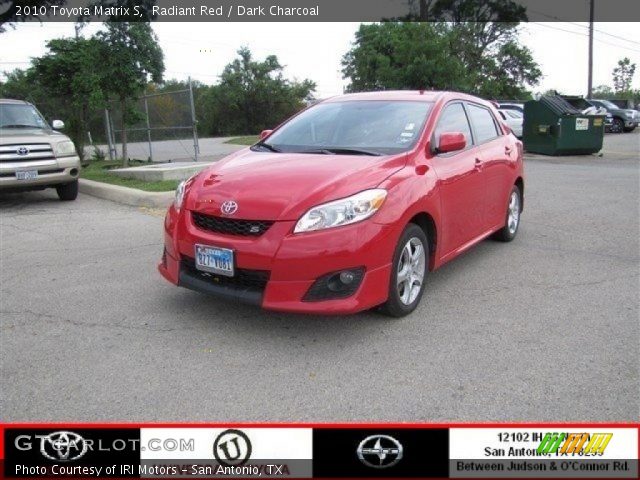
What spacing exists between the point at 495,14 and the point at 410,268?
49427mm

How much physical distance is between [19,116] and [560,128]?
13.7 m

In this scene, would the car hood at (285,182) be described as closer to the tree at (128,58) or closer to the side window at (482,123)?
the side window at (482,123)

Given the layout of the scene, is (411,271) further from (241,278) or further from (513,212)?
(513,212)

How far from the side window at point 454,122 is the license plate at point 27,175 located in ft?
21.5

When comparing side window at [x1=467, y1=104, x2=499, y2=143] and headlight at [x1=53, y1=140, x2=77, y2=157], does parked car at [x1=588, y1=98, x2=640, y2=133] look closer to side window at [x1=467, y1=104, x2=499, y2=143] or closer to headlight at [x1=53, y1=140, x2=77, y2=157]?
side window at [x1=467, y1=104, x2=499, y2=143]

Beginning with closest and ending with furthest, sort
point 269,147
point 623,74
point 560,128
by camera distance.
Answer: point 269,147 → point 560,128 → point 623,74

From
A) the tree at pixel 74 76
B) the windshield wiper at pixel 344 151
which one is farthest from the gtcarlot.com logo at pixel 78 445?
the tree at pixel 74 76

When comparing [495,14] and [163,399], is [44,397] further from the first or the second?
[495,14]

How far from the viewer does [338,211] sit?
3.48 meters

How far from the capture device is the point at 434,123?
450cm

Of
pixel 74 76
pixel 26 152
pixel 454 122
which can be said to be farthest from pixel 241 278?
pixel 74 76

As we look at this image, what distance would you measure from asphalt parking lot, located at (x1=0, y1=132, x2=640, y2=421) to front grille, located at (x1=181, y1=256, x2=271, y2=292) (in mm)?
371

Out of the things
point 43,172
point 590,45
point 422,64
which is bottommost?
point 43,172

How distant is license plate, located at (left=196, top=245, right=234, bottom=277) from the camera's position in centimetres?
354
